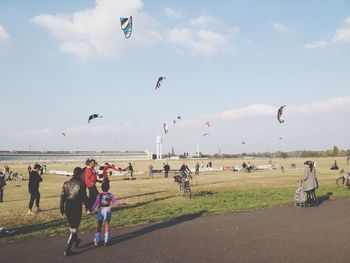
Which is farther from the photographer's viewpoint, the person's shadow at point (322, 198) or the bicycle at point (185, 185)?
the bicycle at point (185, 185)

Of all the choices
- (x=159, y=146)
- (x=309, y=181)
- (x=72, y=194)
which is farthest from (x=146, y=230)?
(x=159, y=146)

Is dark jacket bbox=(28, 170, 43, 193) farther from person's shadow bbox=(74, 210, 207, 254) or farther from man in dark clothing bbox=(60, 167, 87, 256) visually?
man in dark clothing bbox=(60, 167, 87, 256)

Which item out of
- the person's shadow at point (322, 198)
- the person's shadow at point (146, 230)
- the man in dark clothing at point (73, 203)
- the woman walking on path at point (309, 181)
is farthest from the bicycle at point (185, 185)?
the man in dark clothing at point (73, 203)

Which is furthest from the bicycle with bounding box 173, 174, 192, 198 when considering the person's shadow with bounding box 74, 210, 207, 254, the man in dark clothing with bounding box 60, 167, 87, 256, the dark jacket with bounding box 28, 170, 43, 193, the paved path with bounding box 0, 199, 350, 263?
the man in dark clothing with bounding box 60, 167, 87, 256

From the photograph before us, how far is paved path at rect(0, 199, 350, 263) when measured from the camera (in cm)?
777

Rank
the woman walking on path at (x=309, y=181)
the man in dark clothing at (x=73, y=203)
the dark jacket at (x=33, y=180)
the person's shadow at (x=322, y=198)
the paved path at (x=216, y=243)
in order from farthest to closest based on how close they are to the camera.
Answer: the person's shadow at (x=322, y=198) < the woman walking on path at (x=309, y=181) < the dark jacket at (x=33, y=180) < the man in dark clothing at (x=73, y=203) < the paved path at (x=216, y=243)

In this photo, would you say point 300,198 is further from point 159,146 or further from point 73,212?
point 159,146

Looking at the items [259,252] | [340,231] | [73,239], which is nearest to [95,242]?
[73,239]

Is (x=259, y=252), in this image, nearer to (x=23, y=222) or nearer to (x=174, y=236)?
(x=174, y=236)

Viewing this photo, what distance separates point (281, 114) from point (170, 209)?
84.6ft

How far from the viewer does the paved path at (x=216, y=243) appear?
25.5 ft

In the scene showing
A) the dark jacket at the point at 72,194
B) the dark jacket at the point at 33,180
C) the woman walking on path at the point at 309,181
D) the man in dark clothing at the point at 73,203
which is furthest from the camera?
the woman walking on path at the point at 309,181

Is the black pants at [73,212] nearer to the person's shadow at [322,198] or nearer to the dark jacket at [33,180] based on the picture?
the dark jacket at [33,180]

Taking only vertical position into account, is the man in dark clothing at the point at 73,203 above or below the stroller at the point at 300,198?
above
